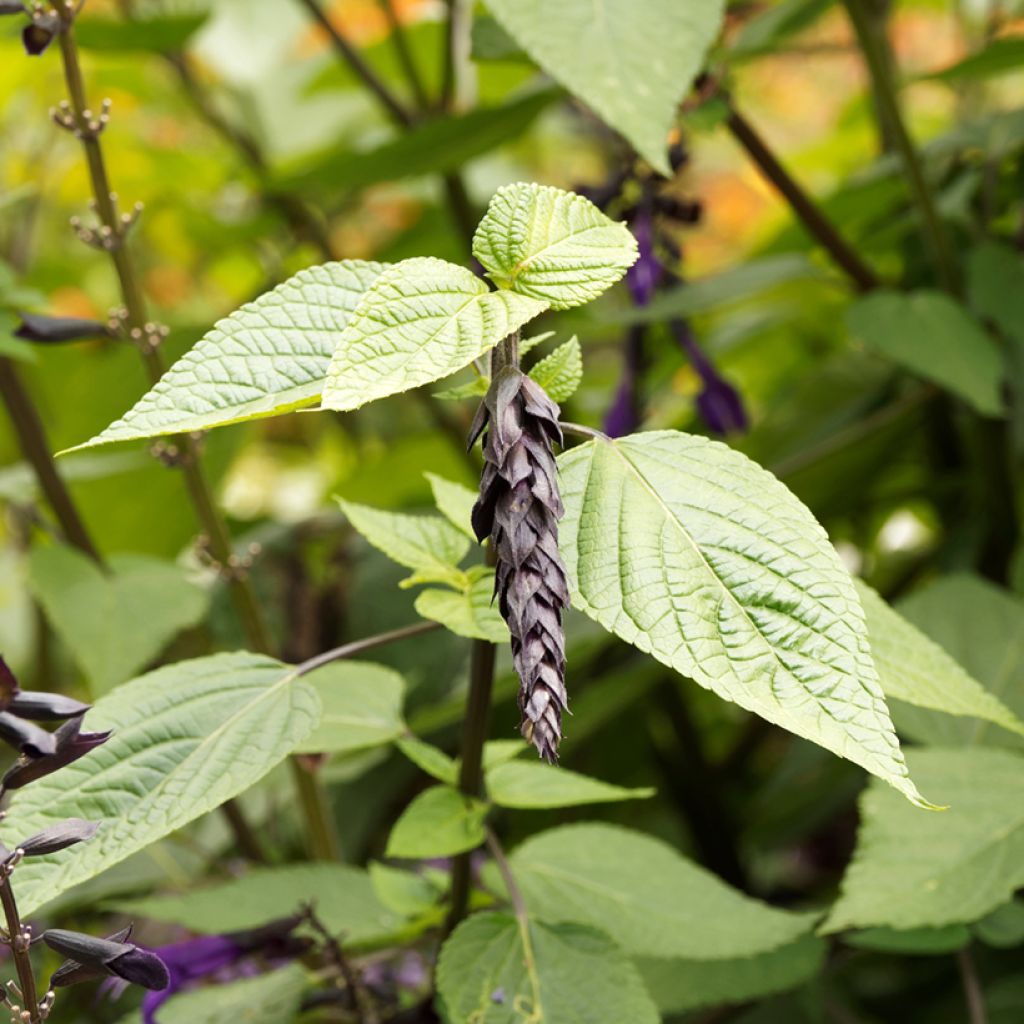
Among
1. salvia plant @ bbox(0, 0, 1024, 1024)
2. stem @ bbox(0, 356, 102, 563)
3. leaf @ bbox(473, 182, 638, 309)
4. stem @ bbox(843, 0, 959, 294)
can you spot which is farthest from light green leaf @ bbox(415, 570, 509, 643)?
stem @ bbox(843, 0, 959, 294)

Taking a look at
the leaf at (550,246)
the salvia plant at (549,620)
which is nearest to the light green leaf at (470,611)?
the salvia plant at (549,620)

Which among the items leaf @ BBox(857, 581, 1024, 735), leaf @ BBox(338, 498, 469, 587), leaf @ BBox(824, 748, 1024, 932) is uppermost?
leaf @ BBox(338, 498, 469, 587)

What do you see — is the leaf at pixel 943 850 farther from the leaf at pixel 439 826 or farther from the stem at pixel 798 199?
the stem at pixel 798 199

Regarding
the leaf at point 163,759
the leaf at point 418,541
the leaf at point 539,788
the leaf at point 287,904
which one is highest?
the leaf at point 418,541

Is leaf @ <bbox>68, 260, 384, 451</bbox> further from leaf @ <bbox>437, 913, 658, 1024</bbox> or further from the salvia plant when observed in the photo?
leaf @ <bbox>437, 913, 658, 1024</bbox>

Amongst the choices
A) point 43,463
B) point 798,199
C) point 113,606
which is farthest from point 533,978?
point 798,199

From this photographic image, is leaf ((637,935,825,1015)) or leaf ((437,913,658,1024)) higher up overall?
leaf ((437,913,658,1024))

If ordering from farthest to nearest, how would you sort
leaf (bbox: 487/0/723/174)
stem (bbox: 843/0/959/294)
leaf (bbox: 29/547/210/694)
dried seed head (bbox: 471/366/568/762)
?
stem (bbox: 843/0/959/294) < leaf (bbox: 29/547/210/694) < leaf (bbox: 487/0/723/174) < dried seed head (bbox: 471/366/568/762)

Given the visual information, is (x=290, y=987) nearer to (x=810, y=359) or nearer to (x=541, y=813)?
(x=541, y=813)
